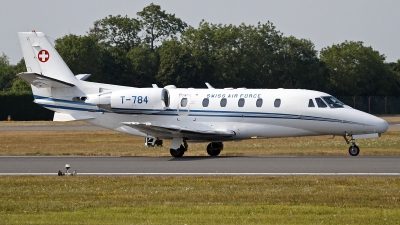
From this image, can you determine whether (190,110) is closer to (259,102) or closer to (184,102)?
(184,102)

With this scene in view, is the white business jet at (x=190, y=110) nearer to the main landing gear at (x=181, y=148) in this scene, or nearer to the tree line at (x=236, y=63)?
the main landing gear at (x=181, y=148)

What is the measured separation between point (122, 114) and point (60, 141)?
12.2 metres

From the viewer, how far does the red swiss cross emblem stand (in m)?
29.0

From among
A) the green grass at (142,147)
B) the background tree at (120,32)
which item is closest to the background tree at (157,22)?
the background tree at (120,32)

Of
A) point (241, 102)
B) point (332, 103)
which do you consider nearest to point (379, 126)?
point (332, 103)

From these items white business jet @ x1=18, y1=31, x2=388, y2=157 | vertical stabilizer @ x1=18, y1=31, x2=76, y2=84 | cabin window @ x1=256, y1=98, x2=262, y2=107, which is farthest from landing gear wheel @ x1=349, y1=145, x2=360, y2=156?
vertical stabilizer @ x1=18, y1=31, x2=76, y2=84

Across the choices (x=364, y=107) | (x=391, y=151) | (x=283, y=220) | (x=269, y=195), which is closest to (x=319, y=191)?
(x=269, y=195)

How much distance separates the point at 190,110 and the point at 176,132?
180cm

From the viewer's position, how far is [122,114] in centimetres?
2844

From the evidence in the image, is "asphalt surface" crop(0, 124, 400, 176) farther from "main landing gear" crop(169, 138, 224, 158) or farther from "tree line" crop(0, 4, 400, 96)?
"tree line" crop(0, 4, 400, 96)

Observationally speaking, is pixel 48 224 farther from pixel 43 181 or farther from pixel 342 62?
pixel 342 62

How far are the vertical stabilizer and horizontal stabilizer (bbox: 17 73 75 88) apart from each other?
474 mm

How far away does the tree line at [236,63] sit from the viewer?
259 ft

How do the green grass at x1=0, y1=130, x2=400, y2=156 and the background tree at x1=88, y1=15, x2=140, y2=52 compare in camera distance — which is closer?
the green grass at x1=0, y1=130, x2=400, y2=156
